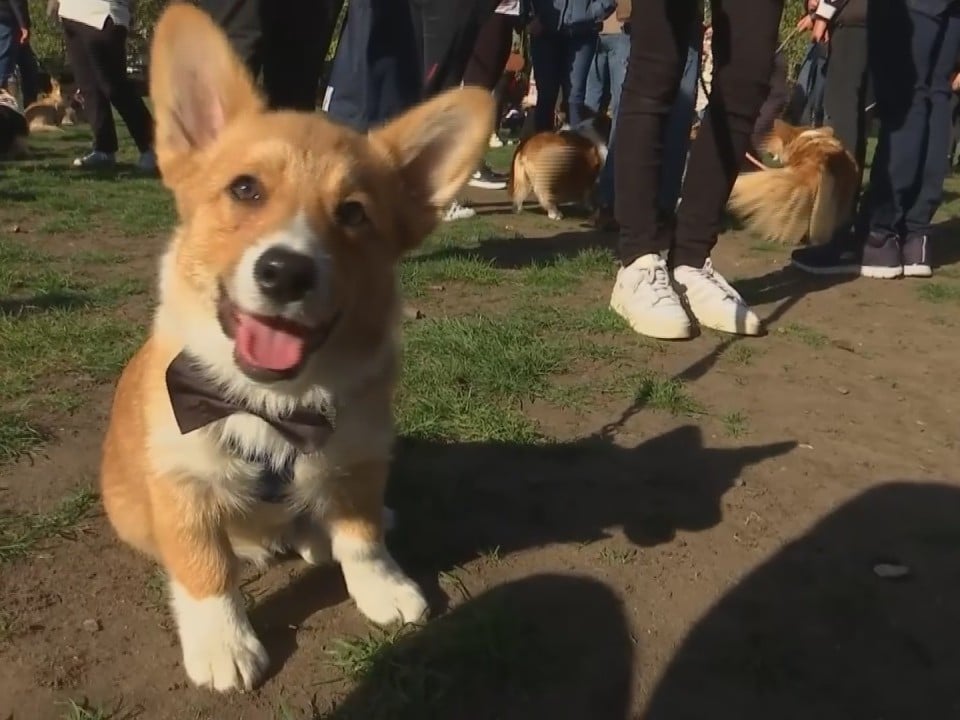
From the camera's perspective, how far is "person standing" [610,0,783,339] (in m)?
3.78

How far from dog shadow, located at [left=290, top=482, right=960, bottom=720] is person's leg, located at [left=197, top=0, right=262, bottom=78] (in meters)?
2.37

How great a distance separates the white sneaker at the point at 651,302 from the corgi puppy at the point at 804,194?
254cm

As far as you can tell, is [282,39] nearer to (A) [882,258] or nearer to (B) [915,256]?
(A) [882,258]

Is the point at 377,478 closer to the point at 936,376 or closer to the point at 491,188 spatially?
the point at 936,376

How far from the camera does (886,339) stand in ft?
13.5

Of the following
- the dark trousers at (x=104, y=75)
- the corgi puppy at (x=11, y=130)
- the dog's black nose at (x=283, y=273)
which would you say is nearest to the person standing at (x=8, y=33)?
the corgi puppy at (x=11, y=130)

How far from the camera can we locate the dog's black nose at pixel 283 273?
1.69 metres

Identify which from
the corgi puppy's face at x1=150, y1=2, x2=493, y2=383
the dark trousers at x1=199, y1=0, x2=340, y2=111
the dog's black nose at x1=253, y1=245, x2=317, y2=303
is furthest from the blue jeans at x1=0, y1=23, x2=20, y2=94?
the dog's black nose at x1=253, y1=245, x2=317, y2=303

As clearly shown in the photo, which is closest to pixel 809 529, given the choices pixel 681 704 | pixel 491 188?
pixel 681 704

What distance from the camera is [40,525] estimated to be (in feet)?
7.40

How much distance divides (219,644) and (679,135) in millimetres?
4857

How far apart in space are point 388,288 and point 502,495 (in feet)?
2.57

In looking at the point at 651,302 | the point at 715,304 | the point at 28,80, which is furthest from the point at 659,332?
the point at 28,80

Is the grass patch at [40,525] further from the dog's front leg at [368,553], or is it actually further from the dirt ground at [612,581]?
the dog's front leg at [368,553]
